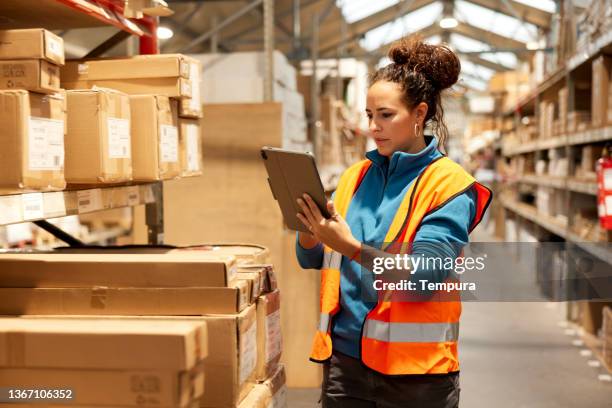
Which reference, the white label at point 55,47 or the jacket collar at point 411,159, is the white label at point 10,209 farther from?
the jacket collar at point 411,159

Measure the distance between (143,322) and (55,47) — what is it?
28.0 inches

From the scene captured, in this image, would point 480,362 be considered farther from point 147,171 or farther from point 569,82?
point 147,171

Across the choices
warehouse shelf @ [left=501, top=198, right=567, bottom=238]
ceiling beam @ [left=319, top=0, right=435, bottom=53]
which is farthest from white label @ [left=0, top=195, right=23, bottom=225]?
ceiling beam @ [left=319, top=0, right=435, bottom=53]

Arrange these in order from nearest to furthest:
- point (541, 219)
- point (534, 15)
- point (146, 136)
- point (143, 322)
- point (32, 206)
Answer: point (143, 322)
point (32, 206)
point (146, 136)
point (541, 219)
point (534, 15)

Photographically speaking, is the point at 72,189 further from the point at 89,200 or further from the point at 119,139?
the point at 119,139

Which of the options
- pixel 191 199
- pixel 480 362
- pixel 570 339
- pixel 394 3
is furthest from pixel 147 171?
pixel 394 3

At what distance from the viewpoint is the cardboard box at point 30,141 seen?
1499mm

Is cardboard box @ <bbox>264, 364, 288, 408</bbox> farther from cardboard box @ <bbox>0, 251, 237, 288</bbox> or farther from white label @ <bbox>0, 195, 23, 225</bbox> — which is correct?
white label @ <bbox>0, 195, 23, 225</bbox>

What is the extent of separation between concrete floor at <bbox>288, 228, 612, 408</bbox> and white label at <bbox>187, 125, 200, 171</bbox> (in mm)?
1223

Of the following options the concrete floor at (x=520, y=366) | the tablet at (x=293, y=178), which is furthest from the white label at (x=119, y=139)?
the concrete floor at (x=520, y=366)

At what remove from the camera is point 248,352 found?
1708 millimetres

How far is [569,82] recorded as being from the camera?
18.7 ft

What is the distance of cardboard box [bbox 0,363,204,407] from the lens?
1280 millimetres

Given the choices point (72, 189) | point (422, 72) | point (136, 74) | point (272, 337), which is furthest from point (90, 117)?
point (422, 72)
